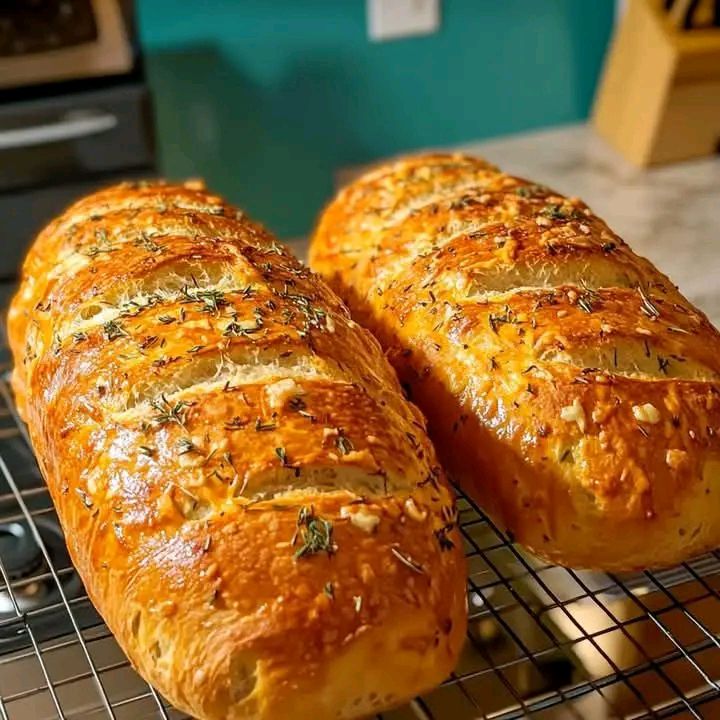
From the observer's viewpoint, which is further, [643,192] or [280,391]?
[643,192]

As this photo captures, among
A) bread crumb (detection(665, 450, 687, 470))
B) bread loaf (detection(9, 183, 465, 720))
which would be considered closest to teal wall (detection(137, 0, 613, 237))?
bread loaf (detection(9, 183, 465, 720))

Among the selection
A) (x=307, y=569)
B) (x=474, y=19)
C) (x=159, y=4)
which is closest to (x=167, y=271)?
(x=307, y=569)

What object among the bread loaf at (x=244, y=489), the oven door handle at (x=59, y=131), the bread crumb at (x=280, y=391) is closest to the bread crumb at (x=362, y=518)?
the bread loaf at (x=244, y=489)

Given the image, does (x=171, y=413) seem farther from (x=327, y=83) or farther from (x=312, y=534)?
(x=327, y=83)

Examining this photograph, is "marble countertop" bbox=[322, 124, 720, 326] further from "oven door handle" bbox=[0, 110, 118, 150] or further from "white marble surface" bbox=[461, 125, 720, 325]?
"oven door handle" bbox=[0, 110, 118, 150]

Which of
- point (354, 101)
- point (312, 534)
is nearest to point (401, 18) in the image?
point (354, 101)

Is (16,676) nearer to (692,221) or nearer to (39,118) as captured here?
(39,118)

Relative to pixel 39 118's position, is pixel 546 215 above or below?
above
